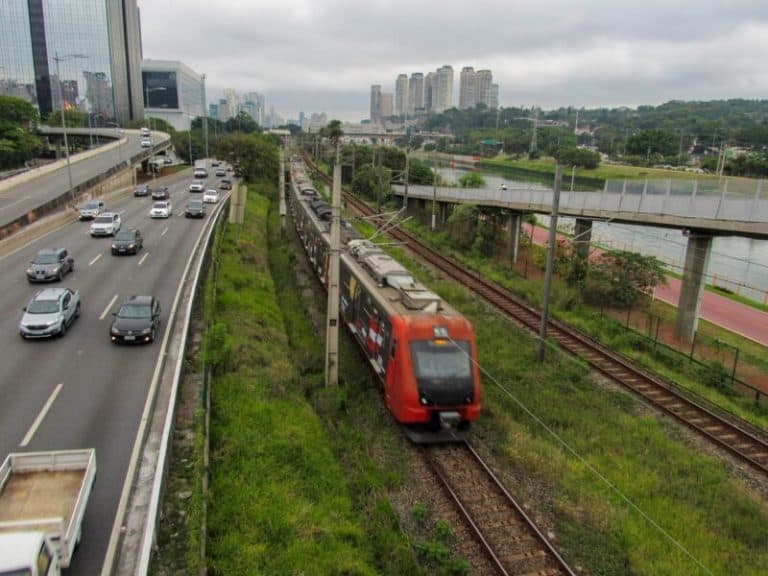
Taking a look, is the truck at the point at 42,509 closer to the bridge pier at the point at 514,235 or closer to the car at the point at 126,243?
the car at the point at 126,243

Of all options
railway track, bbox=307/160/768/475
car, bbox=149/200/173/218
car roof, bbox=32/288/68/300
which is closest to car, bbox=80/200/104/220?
car, bbox=149/200/173/218

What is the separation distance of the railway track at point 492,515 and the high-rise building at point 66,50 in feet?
478

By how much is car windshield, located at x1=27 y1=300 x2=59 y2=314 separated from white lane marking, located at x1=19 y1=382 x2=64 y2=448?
471cm

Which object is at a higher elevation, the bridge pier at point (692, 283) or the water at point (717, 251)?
the bridge pier at point (692, 283)

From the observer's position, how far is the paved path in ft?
108


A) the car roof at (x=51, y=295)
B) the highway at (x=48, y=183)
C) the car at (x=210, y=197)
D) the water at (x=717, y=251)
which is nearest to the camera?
the car roof at (x=51, y=295)

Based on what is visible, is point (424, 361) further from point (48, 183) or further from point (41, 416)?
point (48, 183)

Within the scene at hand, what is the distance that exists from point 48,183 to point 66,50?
11065 centimetres

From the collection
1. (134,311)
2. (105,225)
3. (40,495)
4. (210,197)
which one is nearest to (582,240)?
(134,311)

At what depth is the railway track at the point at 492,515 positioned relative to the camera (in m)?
11.4

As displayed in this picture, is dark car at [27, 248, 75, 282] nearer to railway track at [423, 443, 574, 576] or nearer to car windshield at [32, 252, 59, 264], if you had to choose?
car windshield at [32, 252, 59, 264]

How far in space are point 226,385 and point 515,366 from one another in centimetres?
1029

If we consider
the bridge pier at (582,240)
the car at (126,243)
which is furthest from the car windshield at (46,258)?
the bridge pier at (582,240)

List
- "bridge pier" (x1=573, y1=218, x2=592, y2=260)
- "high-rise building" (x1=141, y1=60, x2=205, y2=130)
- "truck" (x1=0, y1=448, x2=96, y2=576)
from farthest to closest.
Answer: "high-rise building" (x1=141, y1=60, x2=205, y2=130) → "bridge pier" (x1=573, y1=218, x2=592, y2=260) → "truck" (x1=0, y1=448, x2=96, y2=576)
